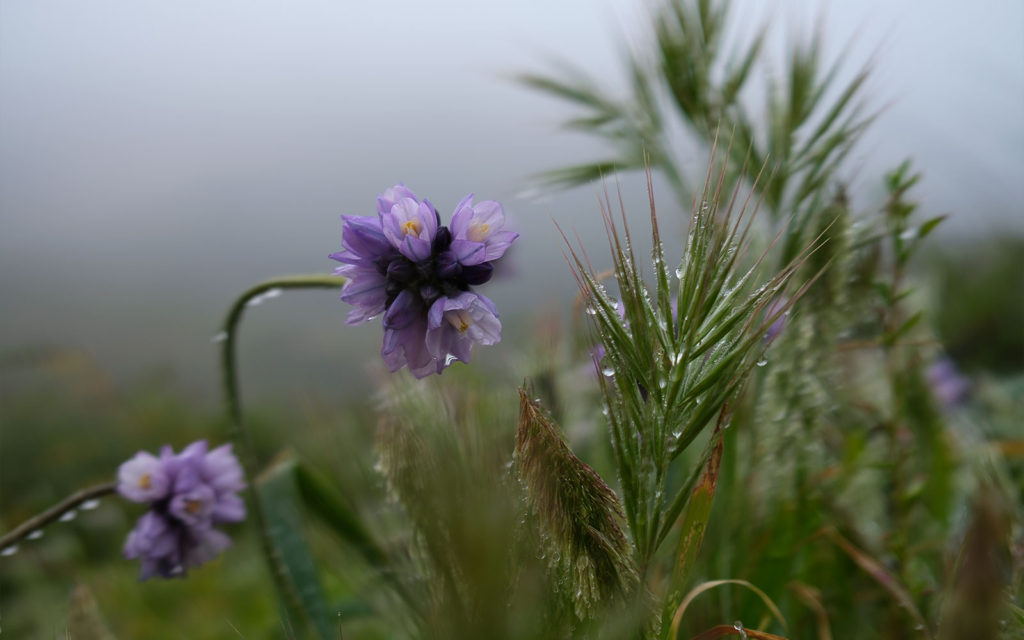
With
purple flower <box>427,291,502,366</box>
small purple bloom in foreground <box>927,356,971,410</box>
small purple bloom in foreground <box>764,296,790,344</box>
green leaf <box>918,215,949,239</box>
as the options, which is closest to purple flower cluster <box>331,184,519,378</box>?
purple flower <box>427,291,502,366</box>

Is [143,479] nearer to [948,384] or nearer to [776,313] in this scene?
[776,313]

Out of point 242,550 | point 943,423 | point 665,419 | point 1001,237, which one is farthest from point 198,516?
point 1001,237

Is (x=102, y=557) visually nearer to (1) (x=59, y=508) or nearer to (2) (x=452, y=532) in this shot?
(1) (x=59, y=508)

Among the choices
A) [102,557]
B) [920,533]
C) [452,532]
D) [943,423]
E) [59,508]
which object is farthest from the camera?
[102,557]

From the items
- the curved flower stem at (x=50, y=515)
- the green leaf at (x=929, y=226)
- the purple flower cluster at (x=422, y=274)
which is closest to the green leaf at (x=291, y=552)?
the curved flower stem at (x=50, y=515)

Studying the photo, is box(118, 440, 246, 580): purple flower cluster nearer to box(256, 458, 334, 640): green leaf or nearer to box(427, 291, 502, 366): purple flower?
box(256, 458, 334, 640): green leaf

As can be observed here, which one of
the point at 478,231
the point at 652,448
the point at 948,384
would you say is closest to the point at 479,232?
the point at 478,231

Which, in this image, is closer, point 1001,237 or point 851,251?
point 851,251
